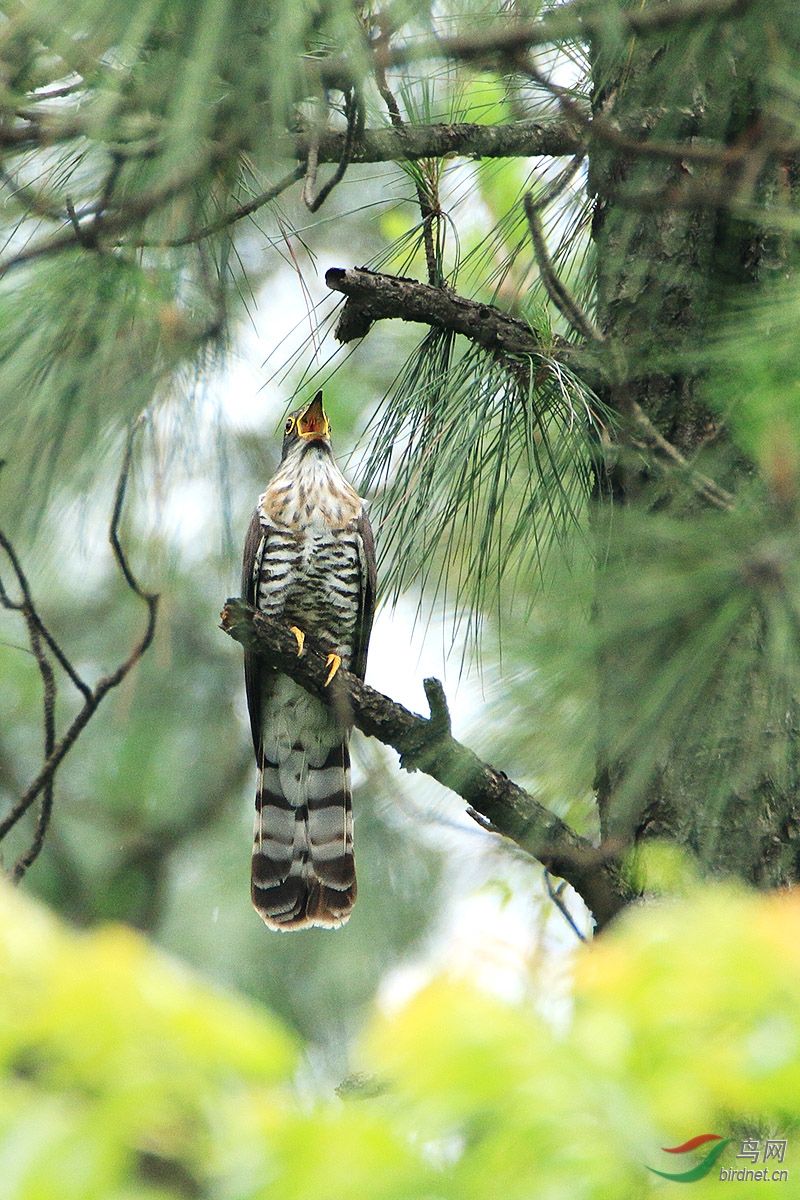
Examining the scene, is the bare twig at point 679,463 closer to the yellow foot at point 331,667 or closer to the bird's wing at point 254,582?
the yellow foot at point 331,667

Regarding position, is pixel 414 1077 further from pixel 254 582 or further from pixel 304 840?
pixel 254 582

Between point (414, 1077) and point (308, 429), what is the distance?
2.95 metres

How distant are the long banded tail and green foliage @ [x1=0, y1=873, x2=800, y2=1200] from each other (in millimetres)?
2240

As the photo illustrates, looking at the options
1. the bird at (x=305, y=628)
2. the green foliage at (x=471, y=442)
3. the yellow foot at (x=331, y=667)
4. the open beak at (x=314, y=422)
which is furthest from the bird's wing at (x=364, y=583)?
the green foliage at (x=471, y=442)

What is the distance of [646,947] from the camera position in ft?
2.79

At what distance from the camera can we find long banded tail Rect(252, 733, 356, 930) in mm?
3064

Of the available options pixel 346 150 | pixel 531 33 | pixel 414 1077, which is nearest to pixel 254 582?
pixel 346 150

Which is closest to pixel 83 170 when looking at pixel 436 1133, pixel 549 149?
pixel 549 149

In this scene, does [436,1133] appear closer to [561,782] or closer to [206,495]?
[561,782]

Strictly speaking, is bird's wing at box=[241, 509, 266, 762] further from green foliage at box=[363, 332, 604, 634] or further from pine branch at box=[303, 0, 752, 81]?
pine branch at box=[303, 0, 752, 81]
